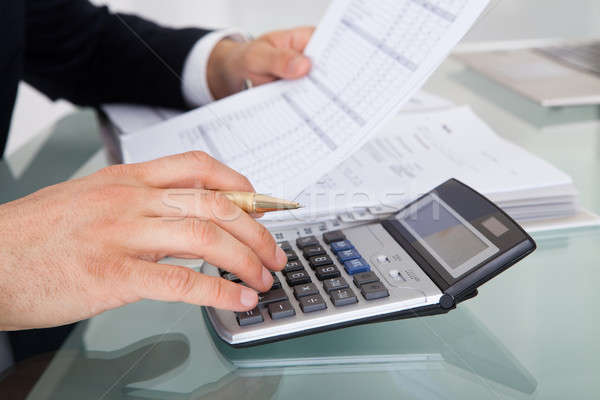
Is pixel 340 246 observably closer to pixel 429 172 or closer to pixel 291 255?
pixel 291 255

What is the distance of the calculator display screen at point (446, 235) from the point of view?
448mm

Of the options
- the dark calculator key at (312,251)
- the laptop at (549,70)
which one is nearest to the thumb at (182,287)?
the dark calculator key at (312,251)

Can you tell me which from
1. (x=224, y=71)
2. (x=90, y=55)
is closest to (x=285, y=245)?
(x=224, y=71)

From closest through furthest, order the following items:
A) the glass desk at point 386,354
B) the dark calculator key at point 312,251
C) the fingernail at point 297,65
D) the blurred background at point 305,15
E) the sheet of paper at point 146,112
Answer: the glass desk at point 386,354, the dark calculator key at point 312,251, the fingernail at point 297,65, the sheet of paper at point 146,112, the blurred background at point 305,15

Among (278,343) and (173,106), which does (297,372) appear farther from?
(173,106)

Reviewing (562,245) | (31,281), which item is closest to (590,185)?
(562,245)

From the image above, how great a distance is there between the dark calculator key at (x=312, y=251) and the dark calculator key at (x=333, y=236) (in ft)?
0.04

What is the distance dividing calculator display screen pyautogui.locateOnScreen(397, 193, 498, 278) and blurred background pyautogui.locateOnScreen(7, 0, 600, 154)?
6.23 ft

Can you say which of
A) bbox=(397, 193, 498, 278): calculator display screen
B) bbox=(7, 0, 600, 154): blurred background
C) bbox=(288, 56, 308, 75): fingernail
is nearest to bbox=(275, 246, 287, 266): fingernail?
bbox=(397, 193, 498, 278): calculator display screen

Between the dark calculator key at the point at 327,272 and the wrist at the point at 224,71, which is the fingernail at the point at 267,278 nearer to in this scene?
the dark calculator key at the point at 327,272

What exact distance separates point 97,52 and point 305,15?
61.6 inches

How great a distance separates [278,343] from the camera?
435 mm

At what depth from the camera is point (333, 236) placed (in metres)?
0.52

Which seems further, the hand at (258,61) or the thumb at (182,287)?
the hand at (258,61)
